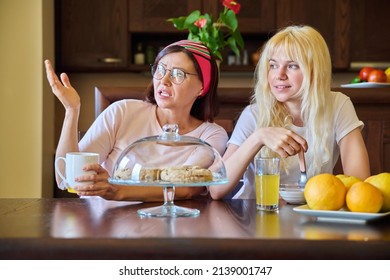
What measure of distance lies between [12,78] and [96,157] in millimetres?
2776

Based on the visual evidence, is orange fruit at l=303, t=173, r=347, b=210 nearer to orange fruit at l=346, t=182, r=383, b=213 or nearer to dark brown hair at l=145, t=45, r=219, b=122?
orange fruit at l=346, t=182, r=383, b=213

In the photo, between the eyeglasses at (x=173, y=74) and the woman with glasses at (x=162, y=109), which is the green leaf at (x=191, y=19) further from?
the eyeglasses at (x=173, y=74)

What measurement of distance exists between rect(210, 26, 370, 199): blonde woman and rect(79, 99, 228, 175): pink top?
73 millimetres

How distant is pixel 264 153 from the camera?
1908mm

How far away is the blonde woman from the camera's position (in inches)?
75.7

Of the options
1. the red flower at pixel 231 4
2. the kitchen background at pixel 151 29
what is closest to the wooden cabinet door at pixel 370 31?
the kitchen background at pixel 151 29

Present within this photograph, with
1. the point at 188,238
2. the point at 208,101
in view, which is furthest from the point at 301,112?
the point at 188,238

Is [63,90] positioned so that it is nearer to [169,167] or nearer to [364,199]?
[169,167]

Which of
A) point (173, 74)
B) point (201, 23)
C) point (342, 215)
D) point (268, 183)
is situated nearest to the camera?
point (342, 215)

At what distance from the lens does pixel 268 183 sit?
1354 millimetres

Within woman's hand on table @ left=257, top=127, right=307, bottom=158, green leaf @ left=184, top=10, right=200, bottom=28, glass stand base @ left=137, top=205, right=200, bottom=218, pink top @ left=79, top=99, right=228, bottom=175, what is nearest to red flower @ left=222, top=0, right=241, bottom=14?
green leaf @ left=184, top=10, right=200, bottom=28

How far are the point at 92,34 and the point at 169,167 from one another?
3379 mm
